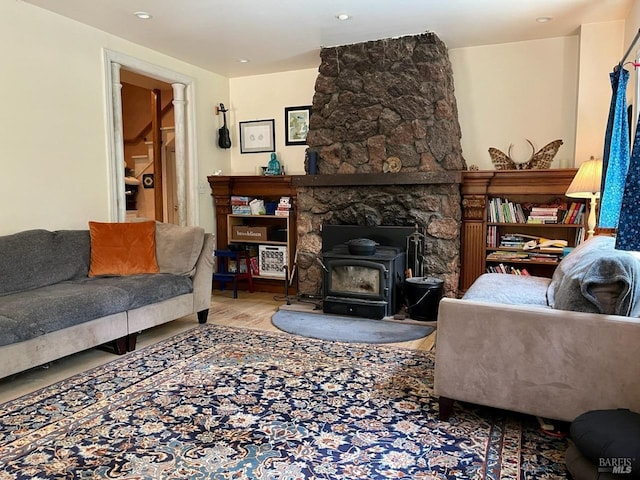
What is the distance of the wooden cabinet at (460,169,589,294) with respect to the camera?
4086mm

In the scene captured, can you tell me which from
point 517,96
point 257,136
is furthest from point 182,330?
point 517,96

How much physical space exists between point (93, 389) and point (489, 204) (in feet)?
11.9

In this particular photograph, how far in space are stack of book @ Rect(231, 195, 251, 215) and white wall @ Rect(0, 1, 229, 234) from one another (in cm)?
159

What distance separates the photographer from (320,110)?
15.4 feet

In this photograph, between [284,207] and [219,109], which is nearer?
[284,207]

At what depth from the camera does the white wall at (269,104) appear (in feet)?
17.2

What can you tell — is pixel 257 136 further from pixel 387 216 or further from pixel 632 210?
pixel 632 210

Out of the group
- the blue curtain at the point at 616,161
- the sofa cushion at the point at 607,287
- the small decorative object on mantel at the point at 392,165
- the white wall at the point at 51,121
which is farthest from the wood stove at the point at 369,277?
the white wall at the point at 51,121

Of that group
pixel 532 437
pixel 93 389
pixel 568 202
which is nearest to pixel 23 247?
pixel 93 389

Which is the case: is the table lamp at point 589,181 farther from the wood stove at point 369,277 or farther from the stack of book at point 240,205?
the stack of book at point 240,205

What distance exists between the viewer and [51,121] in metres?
3.65

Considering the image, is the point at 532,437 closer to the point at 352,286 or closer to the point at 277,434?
the point at 277,434

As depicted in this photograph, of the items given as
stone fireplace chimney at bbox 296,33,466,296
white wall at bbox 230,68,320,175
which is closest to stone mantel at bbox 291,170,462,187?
stone fireplace chimney at bbox 296,33,466,296

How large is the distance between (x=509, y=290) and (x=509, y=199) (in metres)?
1.70
